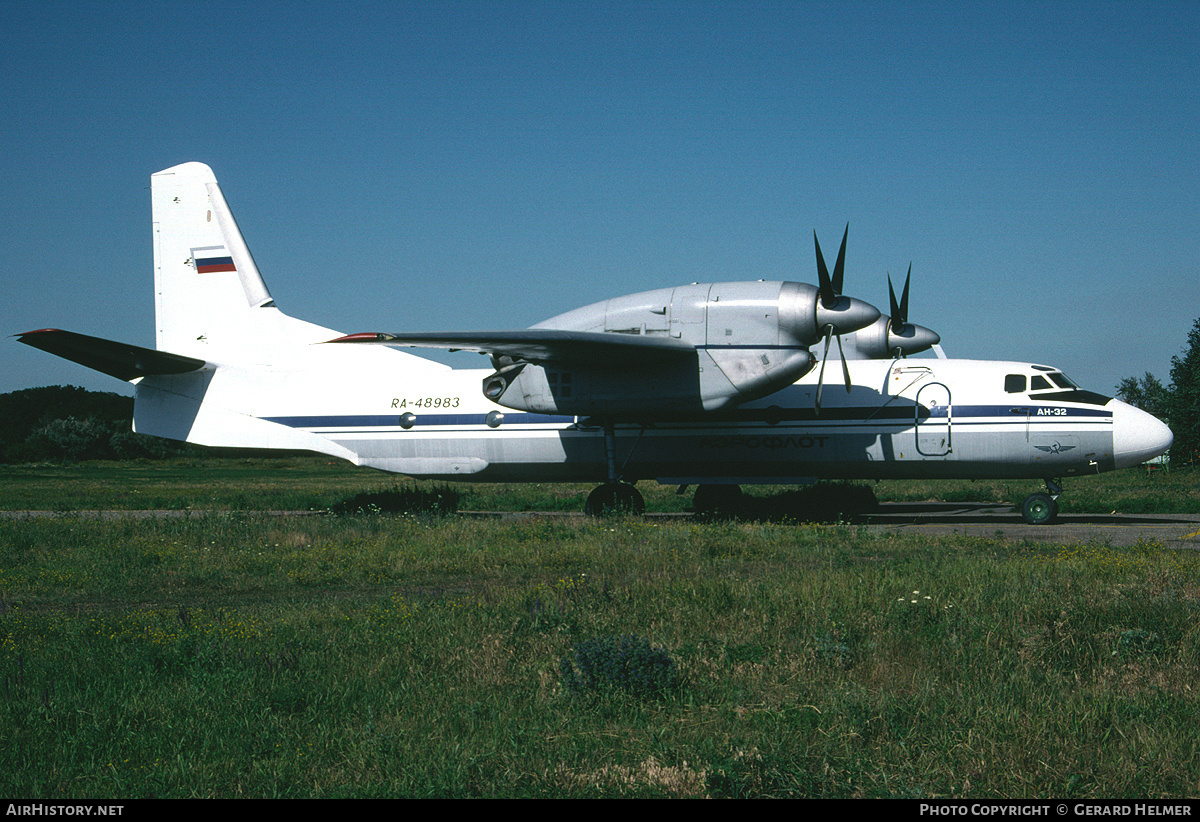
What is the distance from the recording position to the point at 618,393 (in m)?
18.2

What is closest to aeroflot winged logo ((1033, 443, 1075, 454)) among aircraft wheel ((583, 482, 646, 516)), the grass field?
the grass field

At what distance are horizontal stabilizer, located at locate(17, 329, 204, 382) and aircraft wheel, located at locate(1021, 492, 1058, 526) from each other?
63.4 ft

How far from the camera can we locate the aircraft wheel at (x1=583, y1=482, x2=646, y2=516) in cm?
1897

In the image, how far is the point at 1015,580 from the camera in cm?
912

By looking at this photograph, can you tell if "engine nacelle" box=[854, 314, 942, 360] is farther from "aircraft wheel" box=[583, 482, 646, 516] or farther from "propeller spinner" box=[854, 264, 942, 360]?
"aircraft wheel" box=[583, 482, 646, 516]

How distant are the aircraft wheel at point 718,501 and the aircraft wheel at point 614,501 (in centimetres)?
205

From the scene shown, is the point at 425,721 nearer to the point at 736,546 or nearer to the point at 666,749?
the point at 666,749

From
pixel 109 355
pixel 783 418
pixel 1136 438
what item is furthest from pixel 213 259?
pixel 1136 438

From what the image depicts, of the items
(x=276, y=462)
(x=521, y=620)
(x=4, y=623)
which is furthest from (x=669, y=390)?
(x=276, y=462)

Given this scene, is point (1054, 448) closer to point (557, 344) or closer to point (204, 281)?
point (557, 344)

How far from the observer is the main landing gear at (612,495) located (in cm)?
1900

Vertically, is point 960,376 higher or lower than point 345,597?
higher
